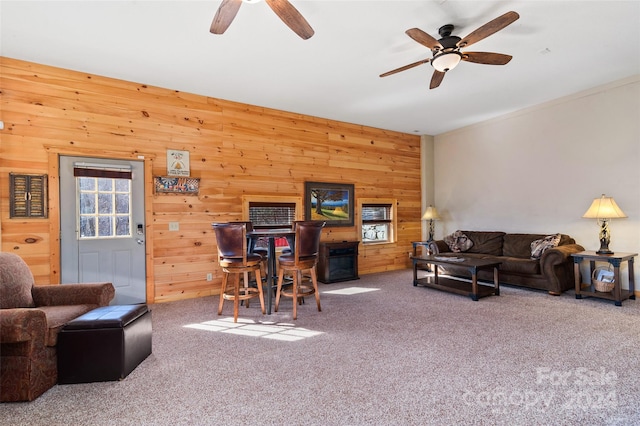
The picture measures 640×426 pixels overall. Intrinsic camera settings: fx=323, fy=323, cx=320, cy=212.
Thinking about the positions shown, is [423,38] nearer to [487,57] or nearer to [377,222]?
[487,57]

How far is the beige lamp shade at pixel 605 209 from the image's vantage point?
4285 mm

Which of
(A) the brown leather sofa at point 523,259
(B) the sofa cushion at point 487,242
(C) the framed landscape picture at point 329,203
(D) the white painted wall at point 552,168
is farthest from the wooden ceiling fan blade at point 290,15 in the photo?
(B) the sofa cushion at point 487,242

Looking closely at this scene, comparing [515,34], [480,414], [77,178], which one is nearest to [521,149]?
[515,34]

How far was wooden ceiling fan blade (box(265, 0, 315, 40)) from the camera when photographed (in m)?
2.29

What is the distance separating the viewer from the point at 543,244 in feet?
16.1

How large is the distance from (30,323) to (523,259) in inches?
230

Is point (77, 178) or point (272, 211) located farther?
point (272, 211)

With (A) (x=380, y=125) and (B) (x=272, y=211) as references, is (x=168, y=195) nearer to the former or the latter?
(B) (x=272, y=211)

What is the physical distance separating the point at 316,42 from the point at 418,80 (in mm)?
1691

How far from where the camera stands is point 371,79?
438cm

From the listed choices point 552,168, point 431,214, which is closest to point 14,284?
point 431,214

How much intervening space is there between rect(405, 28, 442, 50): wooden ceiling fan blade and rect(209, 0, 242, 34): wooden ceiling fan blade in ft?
4.65

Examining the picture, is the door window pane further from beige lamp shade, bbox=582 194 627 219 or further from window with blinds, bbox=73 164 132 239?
beige lamp shade, bbox=582 194 627 219

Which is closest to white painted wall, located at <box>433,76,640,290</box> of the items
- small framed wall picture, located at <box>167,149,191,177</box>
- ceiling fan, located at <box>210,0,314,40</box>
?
ceiling fan, located at <box>210,0,314,40</box>
